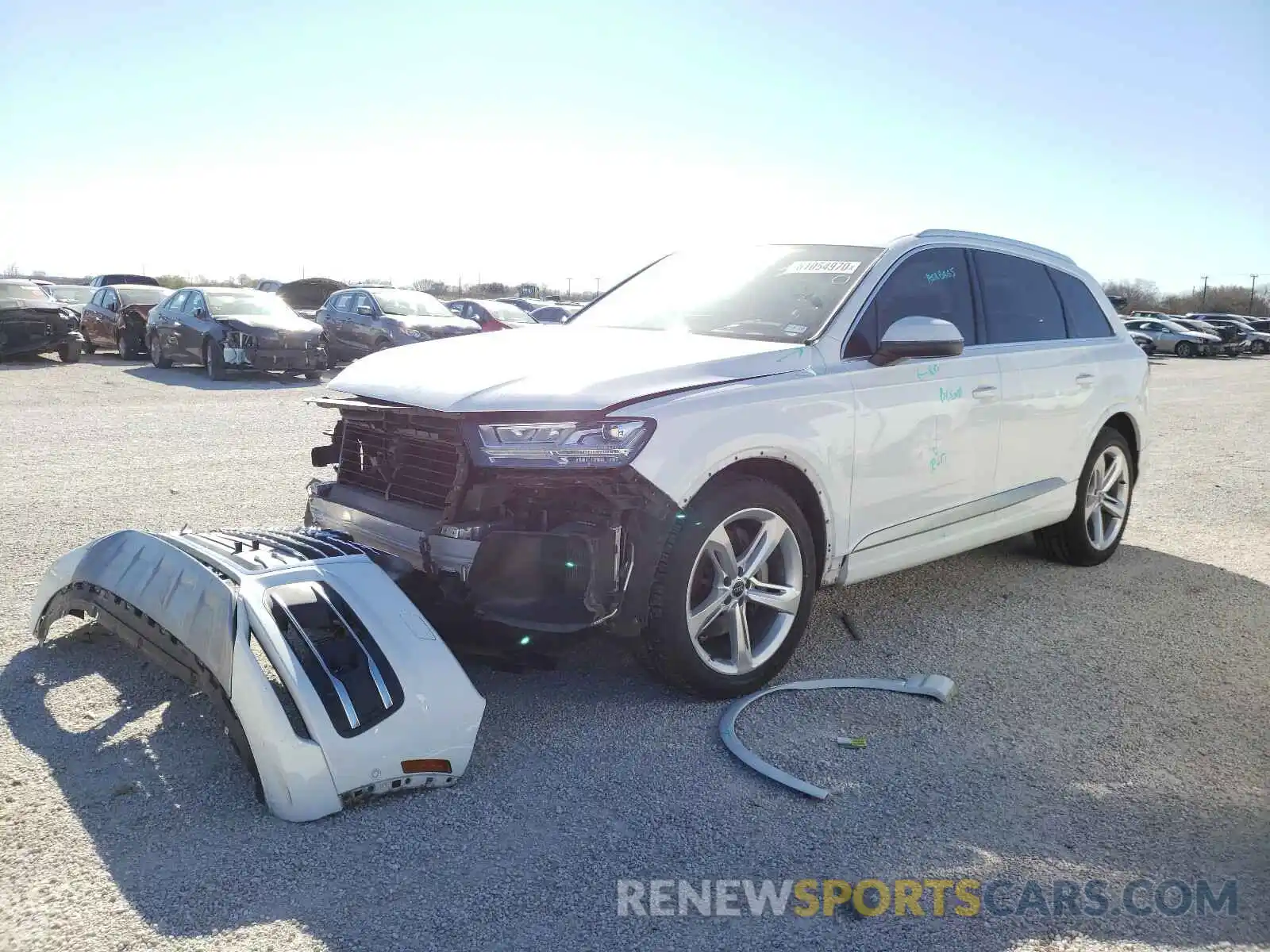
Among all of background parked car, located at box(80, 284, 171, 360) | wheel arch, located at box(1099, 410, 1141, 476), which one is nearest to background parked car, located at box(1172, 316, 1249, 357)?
background parked car, located at box(80, 284, 171, 360)

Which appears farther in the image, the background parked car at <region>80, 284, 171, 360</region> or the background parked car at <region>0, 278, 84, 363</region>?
the background parked car at <region>80, 284, 171, 360</region>

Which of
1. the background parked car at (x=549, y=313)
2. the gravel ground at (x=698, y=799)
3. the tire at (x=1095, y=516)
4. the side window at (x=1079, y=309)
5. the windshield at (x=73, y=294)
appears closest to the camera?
the gravel ground at (x=698, y=799)

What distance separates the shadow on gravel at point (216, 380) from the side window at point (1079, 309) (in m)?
12.8

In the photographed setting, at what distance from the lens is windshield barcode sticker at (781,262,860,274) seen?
4609 mm

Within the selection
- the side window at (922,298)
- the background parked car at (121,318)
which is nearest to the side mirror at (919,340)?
the side window at (922,298)

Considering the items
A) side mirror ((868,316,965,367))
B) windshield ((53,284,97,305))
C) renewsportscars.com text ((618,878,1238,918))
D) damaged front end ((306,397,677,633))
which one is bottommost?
renewsportscars.com text ((618,878,1238,918))

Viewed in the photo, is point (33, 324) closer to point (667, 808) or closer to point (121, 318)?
point (121, 318)

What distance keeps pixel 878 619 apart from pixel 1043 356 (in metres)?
1.73

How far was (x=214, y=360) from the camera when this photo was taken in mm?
16516

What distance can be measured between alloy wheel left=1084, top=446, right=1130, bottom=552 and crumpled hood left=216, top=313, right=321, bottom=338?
13515 mm

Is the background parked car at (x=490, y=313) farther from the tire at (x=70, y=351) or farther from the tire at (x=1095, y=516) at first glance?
the tire at (x=1095, y=516)

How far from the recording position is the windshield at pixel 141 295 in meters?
20.6

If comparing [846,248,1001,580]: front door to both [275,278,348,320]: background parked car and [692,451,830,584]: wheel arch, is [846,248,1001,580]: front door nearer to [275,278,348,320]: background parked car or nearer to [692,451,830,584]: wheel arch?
[692,451,830,584]: wheel arch

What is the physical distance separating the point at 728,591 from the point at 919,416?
137 cm
